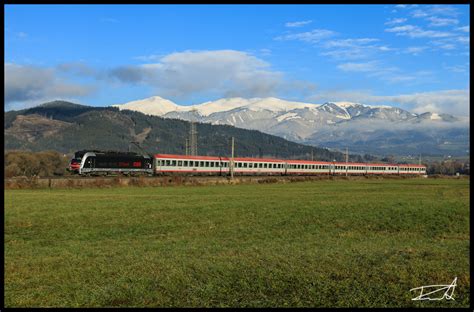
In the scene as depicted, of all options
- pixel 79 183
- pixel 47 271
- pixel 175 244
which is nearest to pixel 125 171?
pixel 79 183

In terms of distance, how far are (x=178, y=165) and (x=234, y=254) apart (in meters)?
60.4

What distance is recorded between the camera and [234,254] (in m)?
19.1

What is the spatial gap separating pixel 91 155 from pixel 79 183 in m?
10.5

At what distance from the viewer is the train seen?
72000mm

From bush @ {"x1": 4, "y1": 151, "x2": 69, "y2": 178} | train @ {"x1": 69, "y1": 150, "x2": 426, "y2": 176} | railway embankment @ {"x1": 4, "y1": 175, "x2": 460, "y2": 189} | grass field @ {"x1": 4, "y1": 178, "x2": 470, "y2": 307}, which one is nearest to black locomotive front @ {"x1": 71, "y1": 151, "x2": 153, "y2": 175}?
train @ {"x1": 69, "y1": 150, "x2": 426, "y2": 176}

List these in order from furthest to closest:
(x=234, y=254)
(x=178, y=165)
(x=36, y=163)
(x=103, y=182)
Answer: (x=36, y=163), (x=178, y=165), (x=103, y=182), (x=234, y=254)

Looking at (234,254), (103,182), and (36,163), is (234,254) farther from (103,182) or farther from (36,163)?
(36,163)

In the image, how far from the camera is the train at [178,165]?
72000 mm

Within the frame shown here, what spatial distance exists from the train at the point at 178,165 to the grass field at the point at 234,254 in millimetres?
34478

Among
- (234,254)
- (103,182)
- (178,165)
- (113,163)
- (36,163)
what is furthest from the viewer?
(36,163)

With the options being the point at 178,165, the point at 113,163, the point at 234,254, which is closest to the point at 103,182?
the point at 113,163

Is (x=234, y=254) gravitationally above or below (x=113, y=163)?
below

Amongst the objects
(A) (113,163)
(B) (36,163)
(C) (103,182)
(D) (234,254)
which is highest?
(A) (113,163)

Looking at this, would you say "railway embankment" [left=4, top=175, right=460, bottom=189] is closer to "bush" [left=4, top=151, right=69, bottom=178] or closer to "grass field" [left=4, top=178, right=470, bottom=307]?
"grass field" [left=4, top=178, right=470, bottom=307]
